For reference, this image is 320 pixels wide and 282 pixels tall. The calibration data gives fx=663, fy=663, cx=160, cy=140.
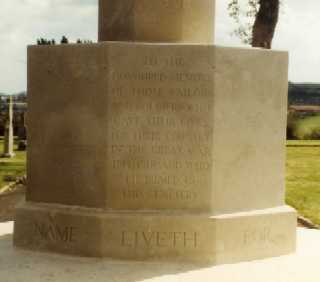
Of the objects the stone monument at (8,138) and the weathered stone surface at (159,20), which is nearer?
the weathered stone surface at (159,20)

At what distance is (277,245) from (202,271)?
1.02 m

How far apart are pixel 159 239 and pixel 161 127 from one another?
A: 1.04m

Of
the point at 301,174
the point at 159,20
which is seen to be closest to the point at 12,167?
the point at 301,174

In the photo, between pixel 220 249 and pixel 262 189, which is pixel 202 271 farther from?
pixel 262 189

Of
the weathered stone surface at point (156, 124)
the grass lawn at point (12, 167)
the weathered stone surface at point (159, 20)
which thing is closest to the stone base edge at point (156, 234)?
the weathered stone surface at point (156, 124)

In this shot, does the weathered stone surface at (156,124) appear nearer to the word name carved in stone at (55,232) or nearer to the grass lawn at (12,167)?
the word name carved in stone at (55,232)

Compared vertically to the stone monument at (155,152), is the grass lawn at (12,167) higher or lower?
lower

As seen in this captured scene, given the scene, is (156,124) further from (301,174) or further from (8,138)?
(8,138)

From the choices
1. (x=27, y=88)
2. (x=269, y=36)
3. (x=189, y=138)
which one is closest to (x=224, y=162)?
(x=189, y=138)

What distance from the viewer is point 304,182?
14.4 m

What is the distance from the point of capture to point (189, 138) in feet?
20.4

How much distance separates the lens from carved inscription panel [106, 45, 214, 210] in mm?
6184

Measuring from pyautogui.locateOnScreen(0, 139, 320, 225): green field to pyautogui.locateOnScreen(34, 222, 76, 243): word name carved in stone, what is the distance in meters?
4.74

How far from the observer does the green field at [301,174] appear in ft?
37.1
